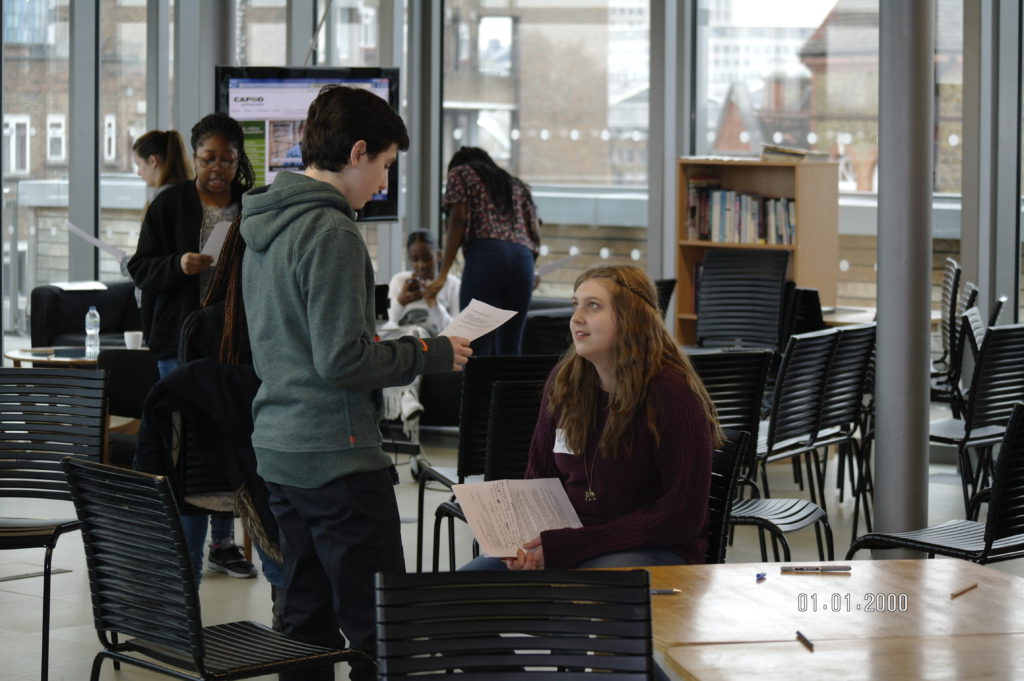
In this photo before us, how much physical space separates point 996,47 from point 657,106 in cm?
232

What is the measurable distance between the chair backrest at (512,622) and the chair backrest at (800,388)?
304cm

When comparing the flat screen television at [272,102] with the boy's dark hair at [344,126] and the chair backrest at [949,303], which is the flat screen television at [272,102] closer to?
the chair backrest at [949,303]

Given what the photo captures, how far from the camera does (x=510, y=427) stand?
14.3 ft

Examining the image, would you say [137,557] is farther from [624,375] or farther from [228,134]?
[228,134]

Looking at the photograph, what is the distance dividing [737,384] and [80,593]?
2646 millimetres

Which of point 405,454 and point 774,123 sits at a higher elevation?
point 774,123

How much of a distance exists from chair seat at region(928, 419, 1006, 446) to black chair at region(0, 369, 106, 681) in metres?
3.19

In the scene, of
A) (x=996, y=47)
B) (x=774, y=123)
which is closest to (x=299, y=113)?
(x=774, y=123)

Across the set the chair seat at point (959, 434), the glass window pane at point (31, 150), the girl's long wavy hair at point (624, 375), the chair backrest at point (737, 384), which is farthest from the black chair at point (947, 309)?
the glass window pane at point (31, 150)

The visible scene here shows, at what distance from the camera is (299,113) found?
25.3 feet

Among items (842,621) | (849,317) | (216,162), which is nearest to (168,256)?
(216,162)

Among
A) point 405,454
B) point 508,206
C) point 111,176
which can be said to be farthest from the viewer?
point 111,176

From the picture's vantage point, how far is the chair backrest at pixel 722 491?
3.45 m

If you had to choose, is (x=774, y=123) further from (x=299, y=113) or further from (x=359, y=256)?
(x=359, y=256)
